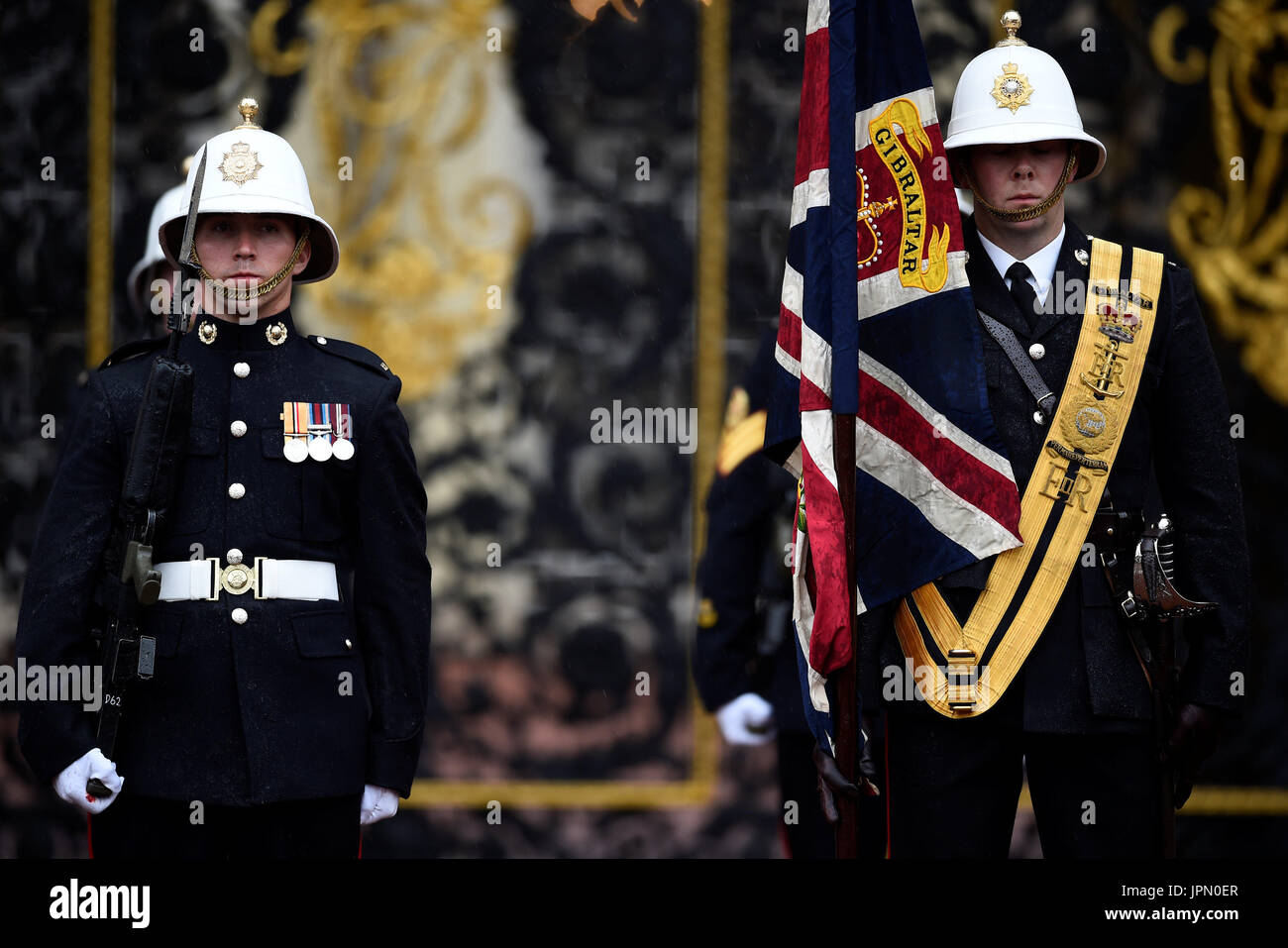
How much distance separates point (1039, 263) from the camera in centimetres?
439

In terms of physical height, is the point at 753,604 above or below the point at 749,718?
above

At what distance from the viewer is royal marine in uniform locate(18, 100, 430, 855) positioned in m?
4.04

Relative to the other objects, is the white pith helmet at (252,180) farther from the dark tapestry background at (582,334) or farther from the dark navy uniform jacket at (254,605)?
the dark tapestry background at (582,334)

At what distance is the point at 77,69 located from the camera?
6.68m

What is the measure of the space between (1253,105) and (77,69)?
4.11 meters

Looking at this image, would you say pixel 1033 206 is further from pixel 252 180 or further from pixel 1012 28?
pixel 252 180

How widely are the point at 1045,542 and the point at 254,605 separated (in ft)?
5.69

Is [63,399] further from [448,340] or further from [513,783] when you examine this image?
[513,783]

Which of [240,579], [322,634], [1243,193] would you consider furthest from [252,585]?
[1243,193]

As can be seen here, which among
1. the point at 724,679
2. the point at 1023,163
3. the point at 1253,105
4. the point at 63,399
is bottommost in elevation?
the point at 724,679

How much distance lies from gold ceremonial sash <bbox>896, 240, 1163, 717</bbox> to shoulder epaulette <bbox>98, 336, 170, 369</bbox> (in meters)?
1.77

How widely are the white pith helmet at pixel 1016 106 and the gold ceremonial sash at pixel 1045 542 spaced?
1.28ft

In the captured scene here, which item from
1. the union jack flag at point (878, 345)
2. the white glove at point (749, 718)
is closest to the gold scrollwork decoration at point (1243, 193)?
the white glove at point (749, 718)
